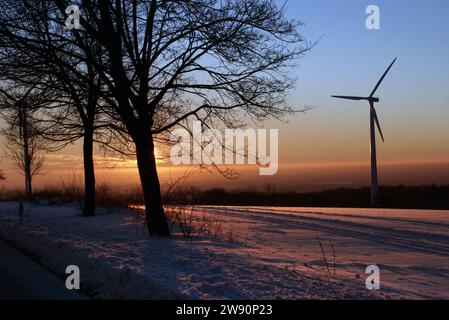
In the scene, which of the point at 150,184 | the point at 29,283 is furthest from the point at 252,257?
the point at 29,283

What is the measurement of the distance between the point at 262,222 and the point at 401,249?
19.8 ft

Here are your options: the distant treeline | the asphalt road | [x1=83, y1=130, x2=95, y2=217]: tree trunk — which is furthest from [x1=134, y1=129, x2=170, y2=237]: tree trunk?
the distant treeline

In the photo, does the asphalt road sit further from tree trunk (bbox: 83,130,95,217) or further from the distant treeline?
the distant treeline

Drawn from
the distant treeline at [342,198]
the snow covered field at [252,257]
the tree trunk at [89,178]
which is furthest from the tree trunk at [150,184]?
the distant treeline at [342,198]

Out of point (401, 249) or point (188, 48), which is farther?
point (188, 48)

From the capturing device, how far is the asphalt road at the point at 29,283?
308 inches

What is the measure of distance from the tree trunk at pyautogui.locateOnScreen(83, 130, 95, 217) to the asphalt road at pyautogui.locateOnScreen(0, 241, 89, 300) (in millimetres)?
8315

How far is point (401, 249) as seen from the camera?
12531 mm

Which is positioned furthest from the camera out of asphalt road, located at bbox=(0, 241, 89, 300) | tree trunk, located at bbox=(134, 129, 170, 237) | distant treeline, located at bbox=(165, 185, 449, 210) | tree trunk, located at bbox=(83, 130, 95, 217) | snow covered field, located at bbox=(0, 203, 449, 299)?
distant treeline, located at bbox=(165, 185, 449, 210)

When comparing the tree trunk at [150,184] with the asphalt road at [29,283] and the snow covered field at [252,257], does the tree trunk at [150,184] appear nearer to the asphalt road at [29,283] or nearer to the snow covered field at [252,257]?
the snow covered field at [252,257]

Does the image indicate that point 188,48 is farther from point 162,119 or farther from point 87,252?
point 87,252

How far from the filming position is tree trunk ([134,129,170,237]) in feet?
43.0

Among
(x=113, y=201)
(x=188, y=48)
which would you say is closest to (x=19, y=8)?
(x=188, y=48)
